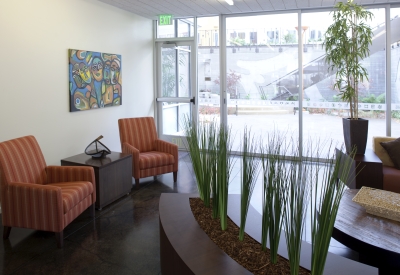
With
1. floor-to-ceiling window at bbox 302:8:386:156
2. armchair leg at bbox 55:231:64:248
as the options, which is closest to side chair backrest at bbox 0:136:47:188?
armchair leg at bbox 55:231:64:248

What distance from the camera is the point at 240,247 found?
1.99 m

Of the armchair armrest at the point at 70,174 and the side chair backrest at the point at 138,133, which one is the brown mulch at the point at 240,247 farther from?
the side chair backrest at the point at 138,133

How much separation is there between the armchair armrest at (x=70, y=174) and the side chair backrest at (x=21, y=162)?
7 cm

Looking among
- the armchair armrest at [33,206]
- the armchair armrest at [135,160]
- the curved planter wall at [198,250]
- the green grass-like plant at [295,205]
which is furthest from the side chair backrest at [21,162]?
the green grass-like plant at [295,205]

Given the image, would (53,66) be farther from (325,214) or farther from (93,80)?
(325,214)

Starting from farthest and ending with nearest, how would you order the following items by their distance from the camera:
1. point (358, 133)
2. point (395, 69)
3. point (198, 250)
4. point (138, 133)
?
1. point (395, 69)
2. point (138, 133)
3. point (358, 133)
4. point (198, 250)

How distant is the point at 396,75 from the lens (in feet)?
20.2

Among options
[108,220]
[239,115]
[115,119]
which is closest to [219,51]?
[239,115]

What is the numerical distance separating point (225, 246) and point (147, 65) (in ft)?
19.1

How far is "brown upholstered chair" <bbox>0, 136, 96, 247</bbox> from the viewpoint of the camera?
3.30 m

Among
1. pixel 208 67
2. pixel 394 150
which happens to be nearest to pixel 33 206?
pixel 394 150

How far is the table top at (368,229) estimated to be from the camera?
239 cm

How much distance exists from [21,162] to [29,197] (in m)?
0.45

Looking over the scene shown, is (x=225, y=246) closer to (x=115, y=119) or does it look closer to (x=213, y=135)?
(x=213, y=135)
